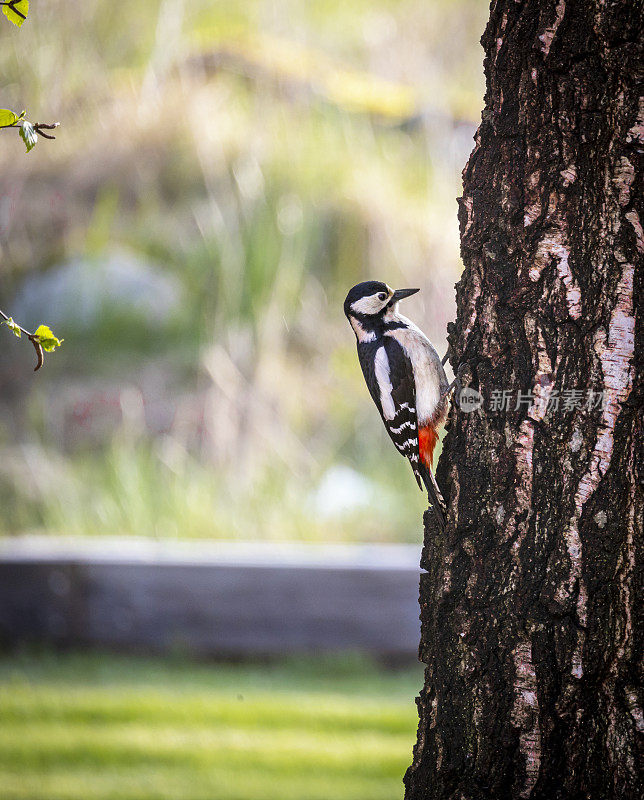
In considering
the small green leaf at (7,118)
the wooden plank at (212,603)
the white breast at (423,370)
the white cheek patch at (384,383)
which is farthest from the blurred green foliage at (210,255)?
the small green leaf at (7,118)

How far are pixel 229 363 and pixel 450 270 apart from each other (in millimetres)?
2092

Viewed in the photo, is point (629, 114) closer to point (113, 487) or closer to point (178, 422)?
point (113, 487)

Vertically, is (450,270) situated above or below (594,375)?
above

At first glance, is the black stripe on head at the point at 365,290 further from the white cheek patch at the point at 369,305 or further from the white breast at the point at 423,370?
the white breast at the point at 423,370

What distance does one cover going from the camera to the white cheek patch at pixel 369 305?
3.22 meters

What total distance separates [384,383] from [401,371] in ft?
0.30

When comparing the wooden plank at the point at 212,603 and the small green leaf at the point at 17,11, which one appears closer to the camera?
the small green leaf at the point at 17,11

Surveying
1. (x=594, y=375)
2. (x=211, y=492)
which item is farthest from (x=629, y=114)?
(x=211, y=492)

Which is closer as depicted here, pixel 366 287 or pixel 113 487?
pixel 366 287

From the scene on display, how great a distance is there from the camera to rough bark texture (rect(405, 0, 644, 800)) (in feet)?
5.77

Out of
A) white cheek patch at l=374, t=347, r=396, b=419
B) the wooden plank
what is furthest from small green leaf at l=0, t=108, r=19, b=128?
the wooden plank

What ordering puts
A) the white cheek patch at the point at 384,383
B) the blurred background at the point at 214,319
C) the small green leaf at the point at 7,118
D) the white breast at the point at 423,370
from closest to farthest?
the small green leaf at the point at 7,118
the white breast at the point at 423,370
the white cheek patch at the point at 384,383
the blurred background at the point at 214,319

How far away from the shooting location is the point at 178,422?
7.27 m

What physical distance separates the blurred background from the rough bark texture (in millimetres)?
1811
